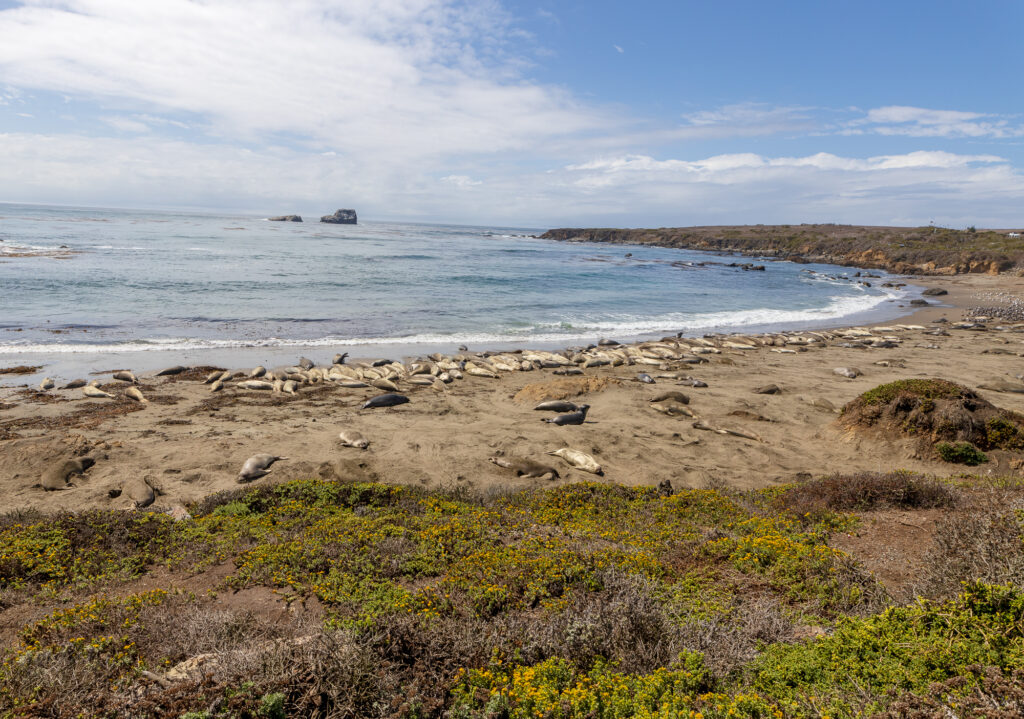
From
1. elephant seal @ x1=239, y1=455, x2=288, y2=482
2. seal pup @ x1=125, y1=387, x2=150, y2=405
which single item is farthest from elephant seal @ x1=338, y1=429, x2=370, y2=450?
seal pup @ x1=125, y1=387, x2=150, y2=405

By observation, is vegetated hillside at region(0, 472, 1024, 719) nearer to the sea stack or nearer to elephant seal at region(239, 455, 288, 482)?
elephant seal at region(239, 455, 288, 482)

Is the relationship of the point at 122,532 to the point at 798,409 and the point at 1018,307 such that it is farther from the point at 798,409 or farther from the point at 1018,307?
the point at 1018,307

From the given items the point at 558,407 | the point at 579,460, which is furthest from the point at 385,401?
the point at 579,460

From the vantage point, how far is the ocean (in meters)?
17.8

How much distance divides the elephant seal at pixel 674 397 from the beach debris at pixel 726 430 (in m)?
1.41

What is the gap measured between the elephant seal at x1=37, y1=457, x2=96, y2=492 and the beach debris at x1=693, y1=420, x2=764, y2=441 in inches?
437

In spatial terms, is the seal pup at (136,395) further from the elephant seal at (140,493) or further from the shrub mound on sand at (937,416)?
the shrub mound on sand at (937,416)

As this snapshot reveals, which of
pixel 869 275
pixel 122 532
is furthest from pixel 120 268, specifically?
pixel 869 275

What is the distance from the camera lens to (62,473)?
803 cm

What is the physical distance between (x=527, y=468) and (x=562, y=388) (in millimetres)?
4863

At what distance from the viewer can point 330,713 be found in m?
3.23

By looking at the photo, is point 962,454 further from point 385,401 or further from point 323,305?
point 323,305

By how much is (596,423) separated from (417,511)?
5.40 meters

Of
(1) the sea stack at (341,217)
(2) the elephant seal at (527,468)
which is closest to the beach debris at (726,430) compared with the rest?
(2) the elephant seal at (527,468)
